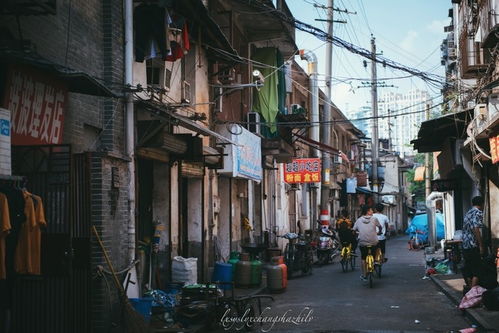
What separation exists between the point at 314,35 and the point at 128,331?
36.7 feet

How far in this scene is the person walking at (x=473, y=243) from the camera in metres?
12.2

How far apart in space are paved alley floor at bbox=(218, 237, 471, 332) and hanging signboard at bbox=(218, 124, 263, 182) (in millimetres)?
3367

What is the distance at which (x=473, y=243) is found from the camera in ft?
40.8

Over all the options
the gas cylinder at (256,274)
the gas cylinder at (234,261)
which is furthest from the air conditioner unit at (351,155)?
the gas cylinder at (256,274)

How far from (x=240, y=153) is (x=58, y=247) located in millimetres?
9997

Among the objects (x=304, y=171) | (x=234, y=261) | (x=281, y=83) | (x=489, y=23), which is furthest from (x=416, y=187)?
(x=489, y=23)

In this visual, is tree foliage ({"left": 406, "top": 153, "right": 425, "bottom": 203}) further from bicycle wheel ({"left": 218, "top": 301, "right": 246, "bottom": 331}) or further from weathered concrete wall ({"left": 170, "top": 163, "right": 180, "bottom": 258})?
bicycle wheel ({"left": 218, "top": 301, "right": 246, "bottom": 331})

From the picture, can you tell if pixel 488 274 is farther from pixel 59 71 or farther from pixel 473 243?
pixel 59 71

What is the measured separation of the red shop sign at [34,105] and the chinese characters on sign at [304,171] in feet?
64.7

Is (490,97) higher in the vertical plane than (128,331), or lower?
higher

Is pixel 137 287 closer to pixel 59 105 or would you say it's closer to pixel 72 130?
pixel 72 130

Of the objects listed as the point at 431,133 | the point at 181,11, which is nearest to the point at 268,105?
the point at 431,133

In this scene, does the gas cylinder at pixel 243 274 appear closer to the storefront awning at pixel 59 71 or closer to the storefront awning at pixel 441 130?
the storefront awning at pixel 441 130

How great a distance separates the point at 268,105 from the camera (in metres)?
22.8
